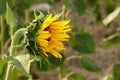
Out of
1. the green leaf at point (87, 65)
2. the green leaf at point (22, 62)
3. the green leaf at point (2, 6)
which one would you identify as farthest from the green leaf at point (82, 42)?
the green leaf at point (22, 62)

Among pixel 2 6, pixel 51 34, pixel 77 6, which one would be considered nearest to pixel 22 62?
pixel 51 34

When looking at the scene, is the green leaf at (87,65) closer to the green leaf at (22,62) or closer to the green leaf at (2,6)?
the green leaf at (2,6)

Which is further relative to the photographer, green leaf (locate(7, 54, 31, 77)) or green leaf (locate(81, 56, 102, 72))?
green leaf (locate(81, 56, 102, 72))

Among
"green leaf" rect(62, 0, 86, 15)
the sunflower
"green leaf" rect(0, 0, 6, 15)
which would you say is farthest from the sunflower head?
"green leaf" rect(62, 0, 86, 15)

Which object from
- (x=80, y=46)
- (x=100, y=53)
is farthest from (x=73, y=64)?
(x=80, y=46)

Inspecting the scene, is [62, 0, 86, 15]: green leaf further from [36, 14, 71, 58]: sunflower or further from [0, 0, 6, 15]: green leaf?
[36, 14, 71, 58]: sunflower

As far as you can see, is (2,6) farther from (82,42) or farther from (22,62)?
(82,42)
